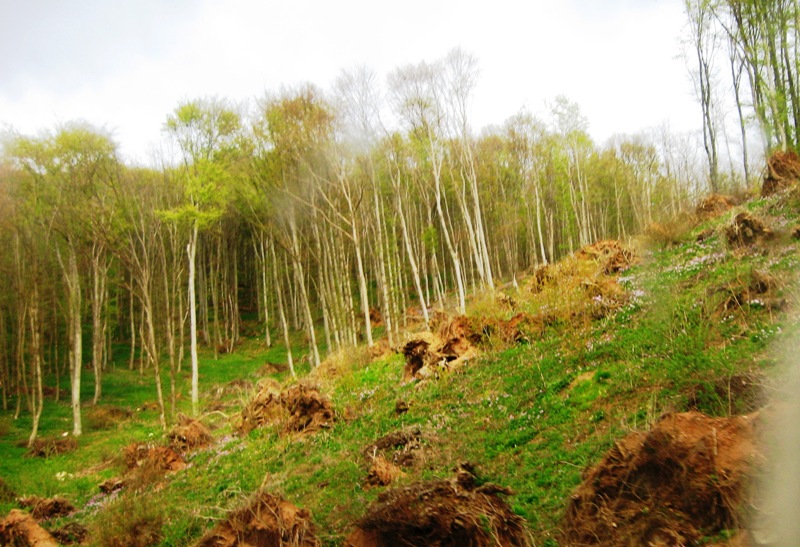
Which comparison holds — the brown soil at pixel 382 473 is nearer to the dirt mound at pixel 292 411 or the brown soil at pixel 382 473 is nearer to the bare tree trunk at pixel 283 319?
the dirt mound at pixel 292 411

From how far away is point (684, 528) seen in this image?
3.90 meters

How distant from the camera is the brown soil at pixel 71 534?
9.65 metres

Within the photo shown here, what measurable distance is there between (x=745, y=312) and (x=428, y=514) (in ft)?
22.3

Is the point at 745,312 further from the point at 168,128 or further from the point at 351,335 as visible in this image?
the point at 168,128

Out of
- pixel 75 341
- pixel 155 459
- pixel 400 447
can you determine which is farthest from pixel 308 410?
pixel 75 341

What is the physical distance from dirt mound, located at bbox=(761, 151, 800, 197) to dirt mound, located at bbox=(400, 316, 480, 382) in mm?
10902

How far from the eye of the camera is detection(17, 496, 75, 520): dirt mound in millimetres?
12000

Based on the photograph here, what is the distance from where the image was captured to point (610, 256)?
61.9ft

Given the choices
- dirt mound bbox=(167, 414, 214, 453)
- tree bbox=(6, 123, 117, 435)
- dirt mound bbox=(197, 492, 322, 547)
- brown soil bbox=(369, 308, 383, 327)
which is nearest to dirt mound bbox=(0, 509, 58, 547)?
dirt mound bbox=(197, 492, 322, 547)

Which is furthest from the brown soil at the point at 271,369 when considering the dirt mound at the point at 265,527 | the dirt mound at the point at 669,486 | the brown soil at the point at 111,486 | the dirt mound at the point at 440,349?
the dirt mound at the point at 669,486

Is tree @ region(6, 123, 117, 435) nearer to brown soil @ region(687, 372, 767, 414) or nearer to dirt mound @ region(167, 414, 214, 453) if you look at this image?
dirt mound @ region(167, 414, 214, 453)

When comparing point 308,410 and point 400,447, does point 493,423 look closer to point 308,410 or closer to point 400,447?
point 400,447

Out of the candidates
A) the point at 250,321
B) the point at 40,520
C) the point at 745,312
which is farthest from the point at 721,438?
the point at 250,321

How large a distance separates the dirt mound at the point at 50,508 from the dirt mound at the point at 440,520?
33.2 ft
